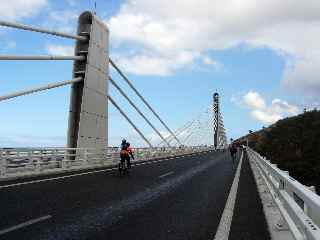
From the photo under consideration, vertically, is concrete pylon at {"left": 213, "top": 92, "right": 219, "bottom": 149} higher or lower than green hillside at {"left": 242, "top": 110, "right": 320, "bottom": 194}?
higher

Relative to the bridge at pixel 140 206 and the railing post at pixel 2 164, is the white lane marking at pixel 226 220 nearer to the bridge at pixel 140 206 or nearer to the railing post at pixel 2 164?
the bridge at pixel 140 206

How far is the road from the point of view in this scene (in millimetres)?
7908

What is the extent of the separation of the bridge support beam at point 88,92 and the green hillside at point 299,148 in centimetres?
1926

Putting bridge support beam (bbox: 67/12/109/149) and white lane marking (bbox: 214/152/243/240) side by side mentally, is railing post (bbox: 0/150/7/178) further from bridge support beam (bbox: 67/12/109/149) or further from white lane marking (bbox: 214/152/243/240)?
white lane marking (bbox: 214/152/243/240)

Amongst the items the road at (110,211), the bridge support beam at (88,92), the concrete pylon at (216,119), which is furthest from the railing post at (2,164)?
the concrete pylon at (216,119)

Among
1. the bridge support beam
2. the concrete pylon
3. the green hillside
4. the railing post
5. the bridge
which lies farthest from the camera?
the concrete pylon

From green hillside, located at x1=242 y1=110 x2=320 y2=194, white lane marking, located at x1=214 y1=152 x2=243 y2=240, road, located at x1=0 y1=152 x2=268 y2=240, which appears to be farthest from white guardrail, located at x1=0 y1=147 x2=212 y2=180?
green hillside, located at x1=242 y1=110 x2=320 y2=194

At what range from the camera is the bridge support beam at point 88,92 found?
27.9 m

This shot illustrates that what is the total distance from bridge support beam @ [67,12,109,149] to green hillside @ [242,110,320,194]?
1926 centimetres

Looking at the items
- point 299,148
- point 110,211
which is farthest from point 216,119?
point 110,211

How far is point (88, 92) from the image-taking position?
2830 cm

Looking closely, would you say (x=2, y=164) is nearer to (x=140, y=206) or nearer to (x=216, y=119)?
(x=140, y=206)

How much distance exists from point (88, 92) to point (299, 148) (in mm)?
31942

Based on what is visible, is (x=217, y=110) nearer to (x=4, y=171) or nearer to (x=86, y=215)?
(x=4, y=171)
